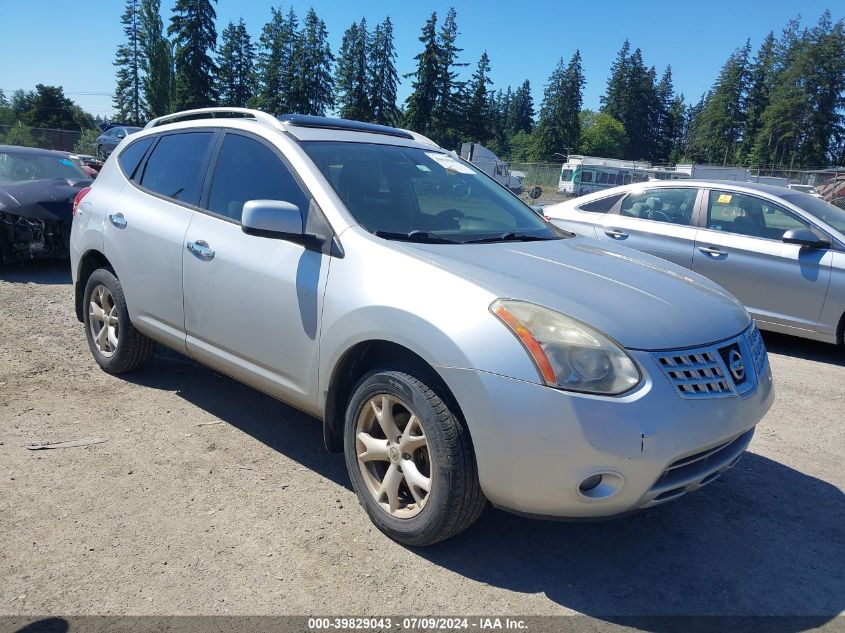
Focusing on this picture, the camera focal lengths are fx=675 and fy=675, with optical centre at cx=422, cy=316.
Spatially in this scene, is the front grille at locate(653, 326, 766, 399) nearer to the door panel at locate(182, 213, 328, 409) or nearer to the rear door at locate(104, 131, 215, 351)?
the door panel at locate(182, 213, 328, 409)

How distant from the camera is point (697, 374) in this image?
2613 mm

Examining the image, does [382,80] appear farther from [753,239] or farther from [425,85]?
[753,239]

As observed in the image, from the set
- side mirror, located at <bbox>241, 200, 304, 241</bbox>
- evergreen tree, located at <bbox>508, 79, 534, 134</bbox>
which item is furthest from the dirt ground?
evergreen tree, located at <bbox>508, 79, 534, 134</bbox>

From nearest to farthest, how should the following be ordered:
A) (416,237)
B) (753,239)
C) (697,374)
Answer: (697,374) < (416,237) < (753,239)

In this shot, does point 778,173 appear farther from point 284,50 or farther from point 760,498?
point 284,50

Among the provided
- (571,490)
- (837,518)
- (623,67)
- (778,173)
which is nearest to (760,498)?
(837,518)

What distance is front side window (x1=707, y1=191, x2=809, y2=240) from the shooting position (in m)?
6.66

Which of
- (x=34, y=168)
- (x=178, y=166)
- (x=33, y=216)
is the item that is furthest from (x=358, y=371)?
(x=34, y=168)

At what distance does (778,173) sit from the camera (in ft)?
137

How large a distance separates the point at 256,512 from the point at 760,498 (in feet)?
8.45

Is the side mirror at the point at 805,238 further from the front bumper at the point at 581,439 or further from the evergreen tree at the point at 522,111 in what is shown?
the evergreen tree at the point at 522,111

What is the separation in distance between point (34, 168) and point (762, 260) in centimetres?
895

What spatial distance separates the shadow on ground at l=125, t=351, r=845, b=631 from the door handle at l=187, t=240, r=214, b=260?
1147 mm

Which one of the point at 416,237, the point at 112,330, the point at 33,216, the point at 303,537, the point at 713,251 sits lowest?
the point at 303,537
